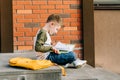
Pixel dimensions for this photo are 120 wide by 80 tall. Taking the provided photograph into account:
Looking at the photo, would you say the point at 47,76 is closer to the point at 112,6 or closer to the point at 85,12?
the point at 85,12

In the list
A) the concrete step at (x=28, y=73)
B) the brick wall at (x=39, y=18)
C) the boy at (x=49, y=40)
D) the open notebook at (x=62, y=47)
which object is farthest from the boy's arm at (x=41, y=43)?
the brick wall at (x=39, y=18)

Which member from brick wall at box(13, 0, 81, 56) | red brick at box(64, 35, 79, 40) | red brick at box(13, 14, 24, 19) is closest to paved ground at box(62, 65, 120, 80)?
red brick at box(64, 35, 79, 40)

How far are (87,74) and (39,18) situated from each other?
1664mm

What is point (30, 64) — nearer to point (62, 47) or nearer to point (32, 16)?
point (62, 47)

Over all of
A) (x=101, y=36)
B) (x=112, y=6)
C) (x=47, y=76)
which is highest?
(x=112, y=6)

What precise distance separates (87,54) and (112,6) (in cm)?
114

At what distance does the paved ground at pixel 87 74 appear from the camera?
20.0 ft

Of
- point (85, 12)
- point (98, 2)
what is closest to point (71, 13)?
point (85, 12)

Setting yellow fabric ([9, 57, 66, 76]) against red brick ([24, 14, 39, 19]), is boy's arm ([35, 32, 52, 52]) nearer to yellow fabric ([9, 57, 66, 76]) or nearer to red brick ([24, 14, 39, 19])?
yellow fabric ([9, 57, 66, 76])

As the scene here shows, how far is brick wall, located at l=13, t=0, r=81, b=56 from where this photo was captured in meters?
7.58

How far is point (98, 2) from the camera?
26.9 feet

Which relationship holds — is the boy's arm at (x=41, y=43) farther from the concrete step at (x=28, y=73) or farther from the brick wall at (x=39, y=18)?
the brick wall at (x=39, y=18)

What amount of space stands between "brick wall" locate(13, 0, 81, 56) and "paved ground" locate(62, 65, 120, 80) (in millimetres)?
769

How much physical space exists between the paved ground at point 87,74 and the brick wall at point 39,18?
0.77 m
